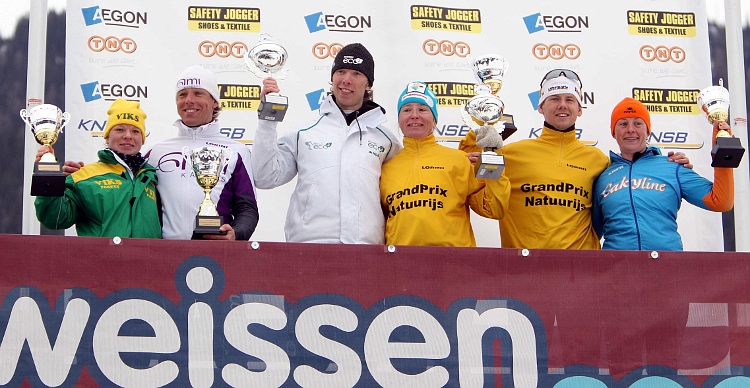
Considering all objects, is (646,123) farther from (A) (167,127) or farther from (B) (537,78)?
(A) (167,127)

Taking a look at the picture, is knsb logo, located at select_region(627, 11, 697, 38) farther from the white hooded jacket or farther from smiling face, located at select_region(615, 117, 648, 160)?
the white hooded jacket

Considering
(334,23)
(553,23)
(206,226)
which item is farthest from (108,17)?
(553,23)

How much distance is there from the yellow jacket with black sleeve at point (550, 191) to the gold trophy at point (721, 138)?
0.55 m

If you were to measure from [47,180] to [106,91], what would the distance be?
194 cm

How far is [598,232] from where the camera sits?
4.62 meters

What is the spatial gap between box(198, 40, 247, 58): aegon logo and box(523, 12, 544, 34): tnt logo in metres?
1.75

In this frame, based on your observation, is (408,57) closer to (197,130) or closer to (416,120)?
(416,120)

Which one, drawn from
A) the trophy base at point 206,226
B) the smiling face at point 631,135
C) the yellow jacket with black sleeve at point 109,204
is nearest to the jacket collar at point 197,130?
the yellow jacket with black sleeve at point 109,204

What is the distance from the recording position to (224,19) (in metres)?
5.79

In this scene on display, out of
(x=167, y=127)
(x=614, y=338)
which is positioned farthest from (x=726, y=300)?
(x=167, y=127)

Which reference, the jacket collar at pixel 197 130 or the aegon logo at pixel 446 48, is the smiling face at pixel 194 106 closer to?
the jacket collar at pixel 197 130

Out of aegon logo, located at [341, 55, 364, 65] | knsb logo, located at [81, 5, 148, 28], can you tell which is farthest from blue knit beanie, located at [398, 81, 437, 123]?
knsb logo, located at [81, 5, 148, 28]

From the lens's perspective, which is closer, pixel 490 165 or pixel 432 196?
pixel 490 165

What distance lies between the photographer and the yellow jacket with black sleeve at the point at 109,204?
4.03m
